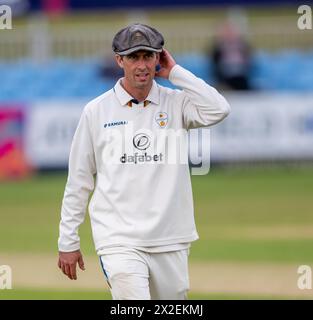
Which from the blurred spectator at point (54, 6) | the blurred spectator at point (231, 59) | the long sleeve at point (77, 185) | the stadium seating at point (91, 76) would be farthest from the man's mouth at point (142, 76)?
the blurred spectator at point (54, 6)

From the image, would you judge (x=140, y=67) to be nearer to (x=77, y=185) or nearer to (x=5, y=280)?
(x=77, y=185)

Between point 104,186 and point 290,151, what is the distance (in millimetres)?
16614

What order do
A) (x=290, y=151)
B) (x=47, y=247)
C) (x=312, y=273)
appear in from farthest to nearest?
(x=290, y=151)
(x=47, y=247)
(x=312, y=273)

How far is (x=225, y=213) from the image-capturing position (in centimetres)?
1841

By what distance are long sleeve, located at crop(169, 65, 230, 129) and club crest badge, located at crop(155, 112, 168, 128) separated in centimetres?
16

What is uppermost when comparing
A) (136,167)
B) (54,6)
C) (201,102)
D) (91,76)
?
(54,6)

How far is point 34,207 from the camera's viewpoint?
19.7 meters

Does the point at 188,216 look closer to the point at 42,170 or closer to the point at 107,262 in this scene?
the point at 107,262

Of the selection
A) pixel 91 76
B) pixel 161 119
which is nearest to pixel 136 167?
pixel 161 119

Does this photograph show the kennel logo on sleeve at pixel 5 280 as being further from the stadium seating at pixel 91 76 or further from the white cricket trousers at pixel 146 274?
the stadium seating at pixel 91 76

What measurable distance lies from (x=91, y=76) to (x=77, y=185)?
1752 centimetres

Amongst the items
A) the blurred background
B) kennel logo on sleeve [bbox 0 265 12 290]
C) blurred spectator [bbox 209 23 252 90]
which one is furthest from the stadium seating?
A: kennel logo on sleeve [bbox 0 265 12 290]
